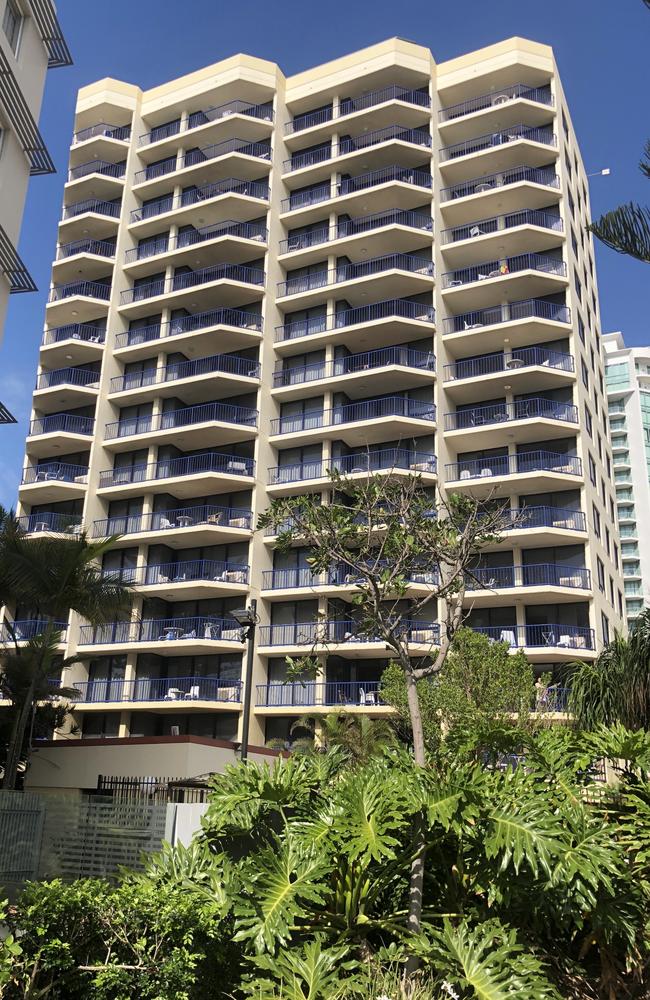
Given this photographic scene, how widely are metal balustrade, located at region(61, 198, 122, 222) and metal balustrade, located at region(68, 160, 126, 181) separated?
140 centimetres

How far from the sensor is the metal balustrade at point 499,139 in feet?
136

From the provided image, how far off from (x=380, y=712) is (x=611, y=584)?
14.2 metres

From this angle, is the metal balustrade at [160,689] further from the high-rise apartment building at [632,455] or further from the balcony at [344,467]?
the high-rise apartment building at [632,455]

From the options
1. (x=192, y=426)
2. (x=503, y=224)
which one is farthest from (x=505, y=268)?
(x=192, y=426)

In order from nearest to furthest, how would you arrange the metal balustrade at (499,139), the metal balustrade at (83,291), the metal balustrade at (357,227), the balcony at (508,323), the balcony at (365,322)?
the balcony at (508,323) → the balcony at (365,322) → the metal balustrade at (499,139) → the metal balustrade at (357,227) → the metal balustrade at (83,291)

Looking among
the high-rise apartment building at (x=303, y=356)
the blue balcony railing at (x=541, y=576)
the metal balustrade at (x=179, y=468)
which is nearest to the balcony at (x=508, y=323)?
the high-rise apartment building at (x=303, y=356)

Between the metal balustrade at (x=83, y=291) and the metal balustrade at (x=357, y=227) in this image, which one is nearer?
the metal balustrade at (x=357, y=227)

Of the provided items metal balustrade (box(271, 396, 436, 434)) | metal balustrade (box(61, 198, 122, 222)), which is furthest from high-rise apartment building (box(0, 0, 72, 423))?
metal balustrade (box(61, 198, 122, 222))

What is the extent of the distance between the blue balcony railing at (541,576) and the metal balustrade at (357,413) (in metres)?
7.85

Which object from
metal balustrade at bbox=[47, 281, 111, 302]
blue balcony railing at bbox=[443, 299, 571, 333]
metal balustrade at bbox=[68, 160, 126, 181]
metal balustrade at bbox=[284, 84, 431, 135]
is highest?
metal balustrade at bbox=[284, 84, 431, 135]

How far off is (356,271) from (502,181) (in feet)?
27.5

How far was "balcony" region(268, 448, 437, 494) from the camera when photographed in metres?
37.5

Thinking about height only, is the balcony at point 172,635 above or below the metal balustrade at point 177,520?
below

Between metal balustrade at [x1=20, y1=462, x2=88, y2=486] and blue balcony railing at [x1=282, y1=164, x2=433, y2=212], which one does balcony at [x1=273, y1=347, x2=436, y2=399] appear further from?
metal balustrade at [x1=20, y1=462, x2=88, y2=486]
